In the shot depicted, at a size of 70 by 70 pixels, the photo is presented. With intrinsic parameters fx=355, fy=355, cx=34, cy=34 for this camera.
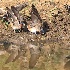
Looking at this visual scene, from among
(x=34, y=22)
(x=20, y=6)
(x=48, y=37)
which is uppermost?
(x=20, y=6)

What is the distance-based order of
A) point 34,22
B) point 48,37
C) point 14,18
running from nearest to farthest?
point 48,37, point 34,22, point 14,18

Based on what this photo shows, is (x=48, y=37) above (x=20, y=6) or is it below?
below

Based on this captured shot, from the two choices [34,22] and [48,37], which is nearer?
[48,37]

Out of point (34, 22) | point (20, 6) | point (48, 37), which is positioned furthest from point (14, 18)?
point (48, 37)

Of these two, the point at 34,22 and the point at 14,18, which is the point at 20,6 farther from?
the point at 34,22

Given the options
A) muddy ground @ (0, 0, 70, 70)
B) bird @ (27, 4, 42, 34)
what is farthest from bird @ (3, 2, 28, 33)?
bird @ (27, 4, 42, 34)

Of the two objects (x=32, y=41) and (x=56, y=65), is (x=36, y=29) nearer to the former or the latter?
(x=32, y=41)

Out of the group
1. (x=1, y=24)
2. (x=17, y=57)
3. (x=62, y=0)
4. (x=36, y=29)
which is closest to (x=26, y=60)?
(x=17, y=57)
